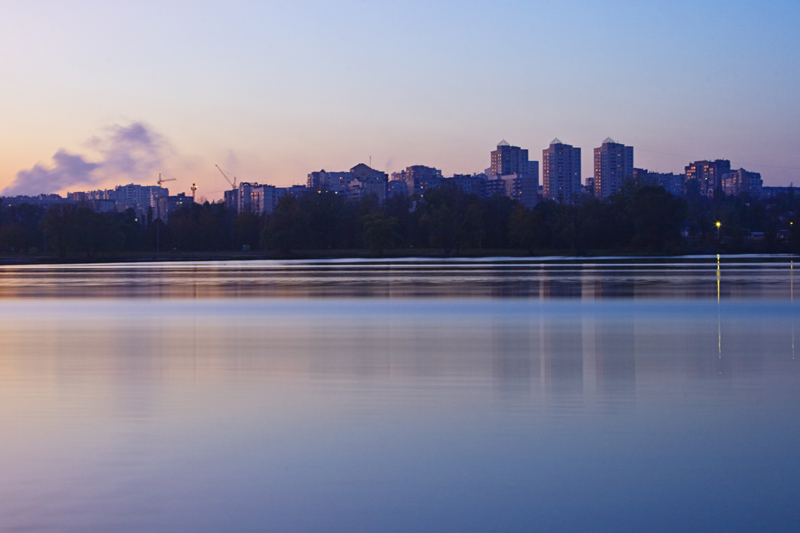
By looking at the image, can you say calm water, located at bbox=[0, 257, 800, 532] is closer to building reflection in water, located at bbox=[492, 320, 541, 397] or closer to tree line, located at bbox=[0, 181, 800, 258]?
building reflection in water, located at bbox=[492, 320, 541, 397]

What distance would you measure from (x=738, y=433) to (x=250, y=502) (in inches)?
158

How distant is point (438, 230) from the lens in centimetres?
8875

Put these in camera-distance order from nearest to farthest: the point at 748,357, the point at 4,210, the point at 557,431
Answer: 1. the point at 557,431
2. the point at 748,357
3. the point at 4,210

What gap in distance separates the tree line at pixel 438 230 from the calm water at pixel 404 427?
70957 millimetres

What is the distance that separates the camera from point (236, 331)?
14797 mm

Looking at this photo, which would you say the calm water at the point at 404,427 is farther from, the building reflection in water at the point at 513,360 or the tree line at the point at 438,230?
the tree line at the point at 438,230

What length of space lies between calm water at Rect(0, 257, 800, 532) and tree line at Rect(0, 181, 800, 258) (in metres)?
71.0

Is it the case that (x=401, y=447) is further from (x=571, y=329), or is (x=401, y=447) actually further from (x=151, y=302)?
(x=151, y=302)

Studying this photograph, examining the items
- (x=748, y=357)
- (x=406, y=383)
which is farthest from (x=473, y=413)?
(x=748, y=357)

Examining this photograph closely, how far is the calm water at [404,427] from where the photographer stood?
4.97m

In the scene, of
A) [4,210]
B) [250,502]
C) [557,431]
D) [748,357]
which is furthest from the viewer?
[4,210]

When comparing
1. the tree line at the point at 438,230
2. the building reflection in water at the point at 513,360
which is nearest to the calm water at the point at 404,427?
the building reflection in water at the point at 513,360

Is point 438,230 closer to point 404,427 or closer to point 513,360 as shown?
point 513,360

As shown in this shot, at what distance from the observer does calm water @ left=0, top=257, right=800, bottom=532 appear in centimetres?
497
